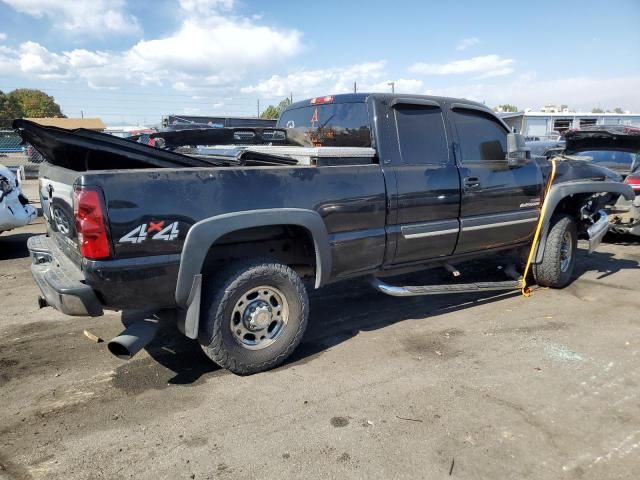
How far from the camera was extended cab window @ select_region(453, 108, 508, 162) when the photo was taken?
15.7 ft

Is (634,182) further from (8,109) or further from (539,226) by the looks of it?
(8,109)

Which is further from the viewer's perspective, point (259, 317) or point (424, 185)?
point (424, 185)

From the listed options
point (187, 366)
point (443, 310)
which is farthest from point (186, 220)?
point (443, 310)

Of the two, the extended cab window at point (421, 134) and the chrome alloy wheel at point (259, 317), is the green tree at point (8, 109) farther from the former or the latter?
the chrome alloy wheel at point (259, 317)

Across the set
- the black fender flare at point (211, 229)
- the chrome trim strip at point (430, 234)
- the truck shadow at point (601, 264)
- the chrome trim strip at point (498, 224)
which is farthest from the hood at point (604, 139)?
the black fender flare at point (211, 229)

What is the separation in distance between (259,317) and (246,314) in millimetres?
96

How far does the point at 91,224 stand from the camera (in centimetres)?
296

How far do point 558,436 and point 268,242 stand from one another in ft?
7.73

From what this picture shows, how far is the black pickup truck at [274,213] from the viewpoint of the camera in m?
3.11

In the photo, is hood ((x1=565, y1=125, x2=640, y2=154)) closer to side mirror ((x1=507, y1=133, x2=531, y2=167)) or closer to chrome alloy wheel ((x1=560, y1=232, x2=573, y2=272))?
chrome alloy wheel ((x1=560, y1=232, x2=573, y2=272))

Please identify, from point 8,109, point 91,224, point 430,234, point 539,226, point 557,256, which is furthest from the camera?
point 8,109

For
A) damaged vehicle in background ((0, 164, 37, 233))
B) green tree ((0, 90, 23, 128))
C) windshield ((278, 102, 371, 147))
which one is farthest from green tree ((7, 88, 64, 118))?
windshield ((278, 102, 371, 147))

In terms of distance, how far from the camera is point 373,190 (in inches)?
158

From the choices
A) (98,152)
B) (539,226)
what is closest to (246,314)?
(98,152)
